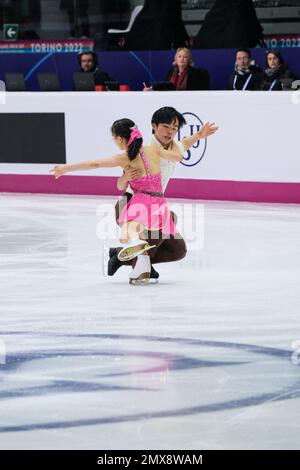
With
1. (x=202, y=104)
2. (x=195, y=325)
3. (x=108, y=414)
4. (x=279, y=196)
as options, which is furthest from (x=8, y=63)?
(x=108, y=414)

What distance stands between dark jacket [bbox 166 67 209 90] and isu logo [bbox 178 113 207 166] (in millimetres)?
478

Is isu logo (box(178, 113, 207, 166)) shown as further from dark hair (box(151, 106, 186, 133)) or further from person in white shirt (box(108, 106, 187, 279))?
dark hair (box(151, 106, 186, 133))

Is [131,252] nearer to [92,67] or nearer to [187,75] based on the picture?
[187,75]

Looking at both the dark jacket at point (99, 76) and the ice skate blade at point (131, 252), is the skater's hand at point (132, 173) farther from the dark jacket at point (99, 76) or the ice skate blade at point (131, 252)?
the dark jacket at point (99, 76)

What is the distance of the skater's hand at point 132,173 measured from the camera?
6.72m

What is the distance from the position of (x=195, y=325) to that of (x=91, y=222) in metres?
3.89

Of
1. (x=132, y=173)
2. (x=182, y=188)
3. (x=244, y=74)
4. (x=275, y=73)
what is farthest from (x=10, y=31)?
(x=132, y=173)

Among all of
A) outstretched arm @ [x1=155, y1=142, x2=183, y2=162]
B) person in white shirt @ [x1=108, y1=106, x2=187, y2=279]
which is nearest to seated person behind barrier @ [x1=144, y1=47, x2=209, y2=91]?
person in white shirt @ [x1=108, y1=106, x2=187, y2=279]

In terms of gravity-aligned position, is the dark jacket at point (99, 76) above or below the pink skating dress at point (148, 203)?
above

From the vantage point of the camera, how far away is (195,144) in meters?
10.6

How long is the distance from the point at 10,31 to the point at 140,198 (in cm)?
807

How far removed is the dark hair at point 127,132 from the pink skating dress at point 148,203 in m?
0.15

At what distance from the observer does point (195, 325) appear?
5.47m

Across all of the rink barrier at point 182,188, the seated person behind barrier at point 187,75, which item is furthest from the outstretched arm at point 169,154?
the seated person behind barrier at point 187,75
